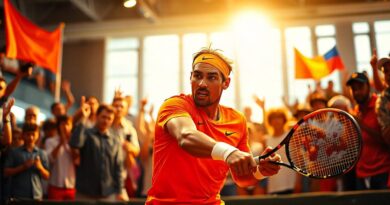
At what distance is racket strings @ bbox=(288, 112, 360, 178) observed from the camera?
143 inches

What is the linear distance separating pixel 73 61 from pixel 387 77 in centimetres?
1882

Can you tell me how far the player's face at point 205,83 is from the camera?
359 centimetres

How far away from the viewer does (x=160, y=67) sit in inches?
821

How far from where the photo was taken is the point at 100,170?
21.9 feet

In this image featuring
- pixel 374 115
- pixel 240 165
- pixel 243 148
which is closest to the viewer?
pixel 240 165

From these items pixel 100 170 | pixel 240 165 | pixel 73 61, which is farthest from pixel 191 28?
pixel 240 165

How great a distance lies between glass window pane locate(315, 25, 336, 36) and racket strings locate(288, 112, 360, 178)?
16.3 m

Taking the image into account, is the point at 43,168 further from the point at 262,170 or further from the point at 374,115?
the point at 374,115

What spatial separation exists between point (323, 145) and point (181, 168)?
1254mm

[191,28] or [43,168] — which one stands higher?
[191,28]

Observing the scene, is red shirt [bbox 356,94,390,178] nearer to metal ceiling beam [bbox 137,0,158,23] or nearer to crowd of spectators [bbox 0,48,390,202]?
crowd of spectators [bbox 0,48,390,202]

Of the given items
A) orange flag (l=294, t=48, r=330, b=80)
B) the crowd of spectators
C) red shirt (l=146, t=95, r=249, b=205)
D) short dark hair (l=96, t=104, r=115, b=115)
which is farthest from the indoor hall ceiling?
red shirt (l=146, t=95, r=249, b=205)

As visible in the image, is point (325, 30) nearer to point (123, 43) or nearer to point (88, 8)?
point (123, 43)

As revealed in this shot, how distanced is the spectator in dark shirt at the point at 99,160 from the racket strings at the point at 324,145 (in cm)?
358
